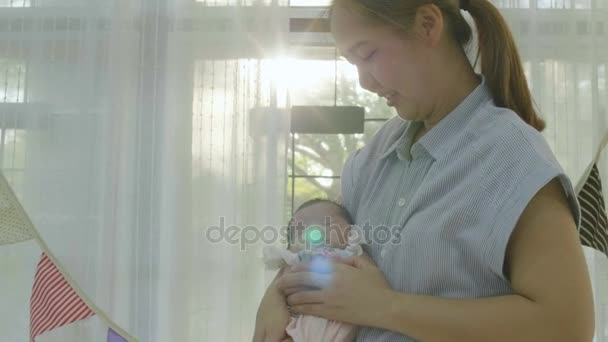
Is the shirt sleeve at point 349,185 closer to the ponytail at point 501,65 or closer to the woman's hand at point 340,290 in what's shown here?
the woman's hand at point 340,290

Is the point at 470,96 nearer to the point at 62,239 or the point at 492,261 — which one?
the point at 492,261

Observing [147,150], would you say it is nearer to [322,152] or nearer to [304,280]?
[322,152]

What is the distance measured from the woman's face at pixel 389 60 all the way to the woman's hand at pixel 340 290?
0.26 m

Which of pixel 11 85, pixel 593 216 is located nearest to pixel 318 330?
pixel 593 216

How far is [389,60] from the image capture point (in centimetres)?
83

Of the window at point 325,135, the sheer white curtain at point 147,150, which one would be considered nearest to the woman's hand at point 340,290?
the sheer white curtain at point 147,150

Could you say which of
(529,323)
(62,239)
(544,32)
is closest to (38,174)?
(62,239)

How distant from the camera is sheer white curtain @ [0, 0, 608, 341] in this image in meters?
1.37

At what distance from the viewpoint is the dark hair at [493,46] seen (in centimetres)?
84

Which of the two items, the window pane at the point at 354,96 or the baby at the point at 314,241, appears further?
the window pane at the point at 354,96

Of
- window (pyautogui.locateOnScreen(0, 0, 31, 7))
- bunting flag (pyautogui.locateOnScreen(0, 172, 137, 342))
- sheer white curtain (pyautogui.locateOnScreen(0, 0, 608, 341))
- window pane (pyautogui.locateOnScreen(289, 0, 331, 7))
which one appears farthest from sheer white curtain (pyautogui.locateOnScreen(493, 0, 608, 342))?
window (pyautogui.locateOnScreen(0, 0, 31, 7))

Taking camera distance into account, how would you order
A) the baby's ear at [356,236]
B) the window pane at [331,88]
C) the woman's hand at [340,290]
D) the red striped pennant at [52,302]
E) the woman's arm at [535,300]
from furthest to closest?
the window pane at [331,88], the red striped pennant at [52,302], the baby's ear at [356,236], the woman's hand at [340,290], the woman's arm at [535,300]

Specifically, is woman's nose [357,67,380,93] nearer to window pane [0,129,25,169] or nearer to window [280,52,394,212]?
window [280,52,394,212]

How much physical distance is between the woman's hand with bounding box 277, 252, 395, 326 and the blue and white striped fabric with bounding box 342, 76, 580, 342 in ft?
0.12
